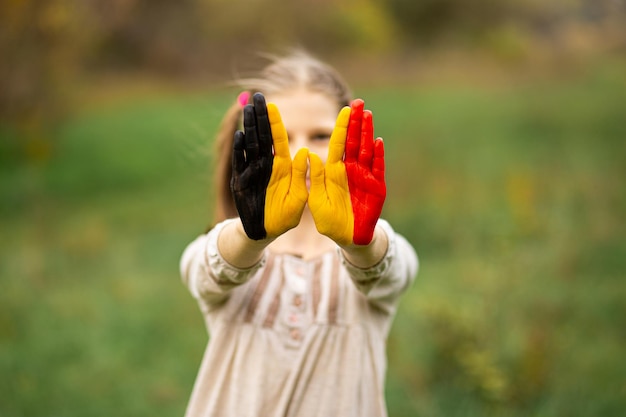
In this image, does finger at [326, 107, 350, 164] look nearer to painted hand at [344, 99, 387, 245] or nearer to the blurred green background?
painted hand at [344, 99, 387, 245]

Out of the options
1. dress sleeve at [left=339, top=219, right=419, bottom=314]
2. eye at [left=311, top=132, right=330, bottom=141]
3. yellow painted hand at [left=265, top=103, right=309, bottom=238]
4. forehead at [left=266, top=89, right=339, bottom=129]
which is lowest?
dress sleeve at [left=339, top=219, right=419, bottom=314]

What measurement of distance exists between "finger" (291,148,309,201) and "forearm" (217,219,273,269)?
12 cm

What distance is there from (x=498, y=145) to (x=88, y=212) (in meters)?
3.97


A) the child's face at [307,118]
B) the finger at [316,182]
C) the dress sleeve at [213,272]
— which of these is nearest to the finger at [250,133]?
the finger at [316,182]

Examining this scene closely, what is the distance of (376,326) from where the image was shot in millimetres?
1806

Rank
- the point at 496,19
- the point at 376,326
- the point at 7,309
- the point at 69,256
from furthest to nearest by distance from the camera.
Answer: the point at 496,19 → the point at 69,256 → the point at 7,309 → the point at 376,326

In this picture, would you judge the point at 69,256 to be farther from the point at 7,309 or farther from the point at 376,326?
the point at 376,326

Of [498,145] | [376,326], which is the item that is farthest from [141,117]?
[376,326]

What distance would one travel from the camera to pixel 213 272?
5.32 feet

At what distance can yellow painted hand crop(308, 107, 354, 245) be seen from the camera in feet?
4.73

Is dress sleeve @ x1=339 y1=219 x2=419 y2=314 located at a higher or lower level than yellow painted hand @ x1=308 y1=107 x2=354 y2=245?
lower

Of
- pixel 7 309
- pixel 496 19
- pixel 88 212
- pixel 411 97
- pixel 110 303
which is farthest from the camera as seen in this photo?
pixel 496 19

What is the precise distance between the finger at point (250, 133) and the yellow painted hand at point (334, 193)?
13 centimetres

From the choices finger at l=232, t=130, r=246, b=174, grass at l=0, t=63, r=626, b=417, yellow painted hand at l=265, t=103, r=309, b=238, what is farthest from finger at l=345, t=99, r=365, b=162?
grass at l=0, t=63, r=626, b=417
